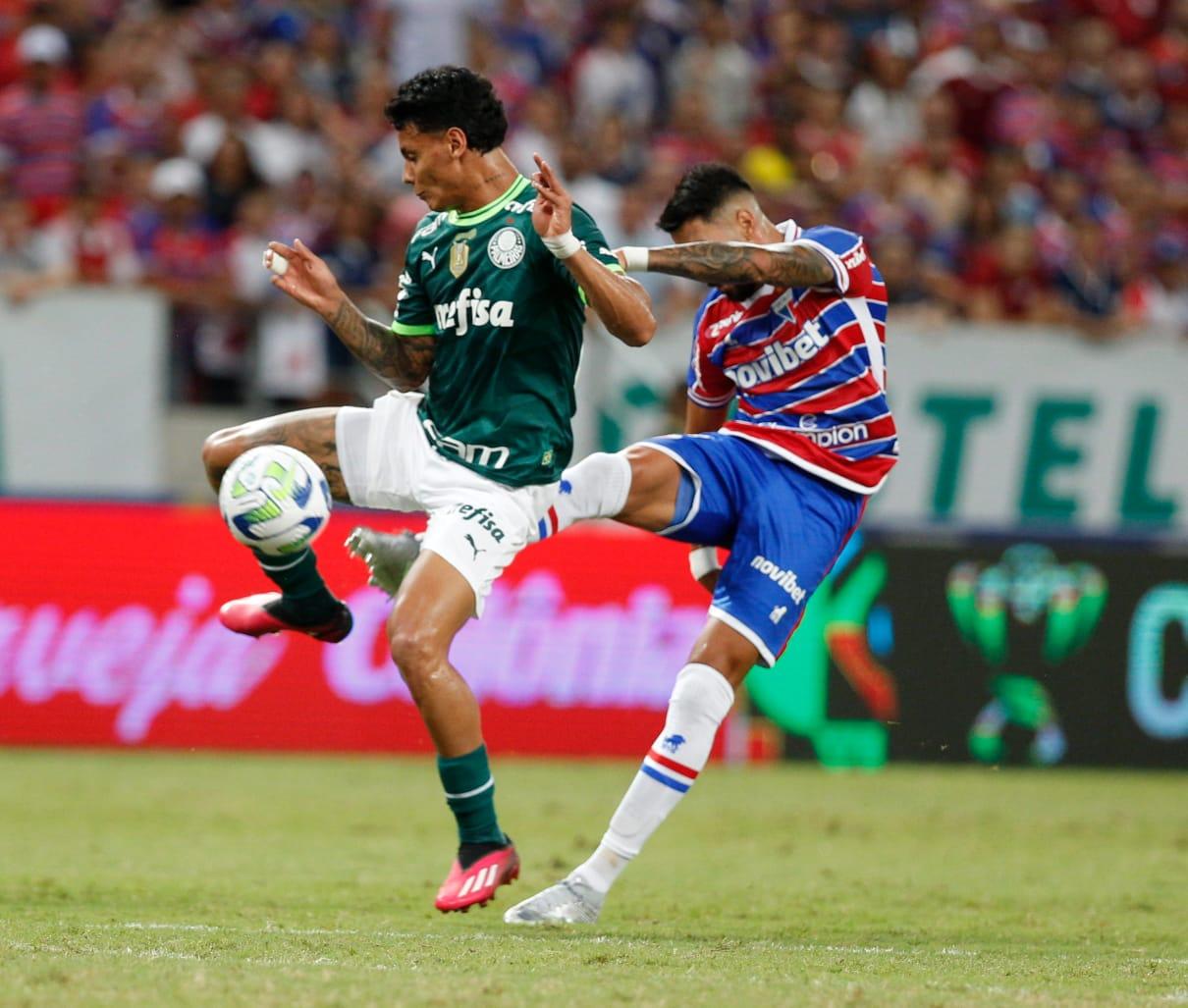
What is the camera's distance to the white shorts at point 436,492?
20.9ft

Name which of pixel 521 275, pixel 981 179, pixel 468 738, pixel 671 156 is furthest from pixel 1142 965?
pixel 981 179

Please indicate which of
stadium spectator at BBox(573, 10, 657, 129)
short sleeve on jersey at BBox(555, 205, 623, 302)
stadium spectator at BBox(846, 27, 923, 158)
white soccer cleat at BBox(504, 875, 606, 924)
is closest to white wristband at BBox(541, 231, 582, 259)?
short sleeve on jersey at BBox(555, 205, 623, 302)

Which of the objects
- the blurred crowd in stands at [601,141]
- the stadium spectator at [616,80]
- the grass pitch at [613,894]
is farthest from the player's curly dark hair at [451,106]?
the stadium spectator at [616,80]

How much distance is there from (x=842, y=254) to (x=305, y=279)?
1905mm

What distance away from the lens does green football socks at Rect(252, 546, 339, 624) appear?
6727mm

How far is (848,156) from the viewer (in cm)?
1677

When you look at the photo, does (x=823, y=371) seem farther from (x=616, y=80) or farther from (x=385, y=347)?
(x=616, y=80)

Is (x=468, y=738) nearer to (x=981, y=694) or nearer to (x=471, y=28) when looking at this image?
(x=981, y=694)

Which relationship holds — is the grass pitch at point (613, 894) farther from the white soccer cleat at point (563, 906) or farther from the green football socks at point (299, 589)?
the green football socks at point (299, 589)

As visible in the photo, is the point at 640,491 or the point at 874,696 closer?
the point at 640,491

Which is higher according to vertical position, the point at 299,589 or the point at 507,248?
the point at 507,248

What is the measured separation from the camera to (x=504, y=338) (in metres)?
6.50

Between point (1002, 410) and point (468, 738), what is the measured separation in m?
9.39

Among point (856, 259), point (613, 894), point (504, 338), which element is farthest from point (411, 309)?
point (613, 894)
